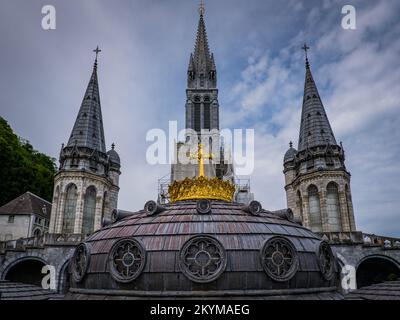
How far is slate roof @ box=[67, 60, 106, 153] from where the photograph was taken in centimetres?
3612

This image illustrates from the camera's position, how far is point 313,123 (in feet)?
121

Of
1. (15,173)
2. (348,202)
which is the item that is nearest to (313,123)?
(348,202)

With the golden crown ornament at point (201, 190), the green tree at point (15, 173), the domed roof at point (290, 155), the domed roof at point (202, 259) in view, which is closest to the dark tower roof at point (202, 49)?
the domed roof at point (290, 155)

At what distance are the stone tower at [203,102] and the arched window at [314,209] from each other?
22407mm

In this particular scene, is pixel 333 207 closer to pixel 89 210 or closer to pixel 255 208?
pixel 255 208

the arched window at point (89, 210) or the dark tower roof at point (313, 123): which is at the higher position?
the dark tower roof at point (313, 123)

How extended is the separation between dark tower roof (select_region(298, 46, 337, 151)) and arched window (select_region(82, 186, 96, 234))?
1027 inches

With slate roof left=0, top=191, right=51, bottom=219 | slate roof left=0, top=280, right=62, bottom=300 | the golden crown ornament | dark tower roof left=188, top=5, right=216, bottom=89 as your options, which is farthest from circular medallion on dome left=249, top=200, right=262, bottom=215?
dark tower roof left=188, top=5, right=216, bottom=89

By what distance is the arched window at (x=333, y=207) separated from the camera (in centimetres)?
3191

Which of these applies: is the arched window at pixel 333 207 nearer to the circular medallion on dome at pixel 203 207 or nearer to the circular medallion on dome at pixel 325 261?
the circular medallion on dome at pixel 325 261

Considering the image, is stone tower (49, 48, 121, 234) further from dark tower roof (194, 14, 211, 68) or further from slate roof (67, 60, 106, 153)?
dark tower roof (194, 14, 211, 68)

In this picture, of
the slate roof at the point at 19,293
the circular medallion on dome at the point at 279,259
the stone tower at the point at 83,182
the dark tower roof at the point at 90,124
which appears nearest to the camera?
the slate roof at the point at 19,293
